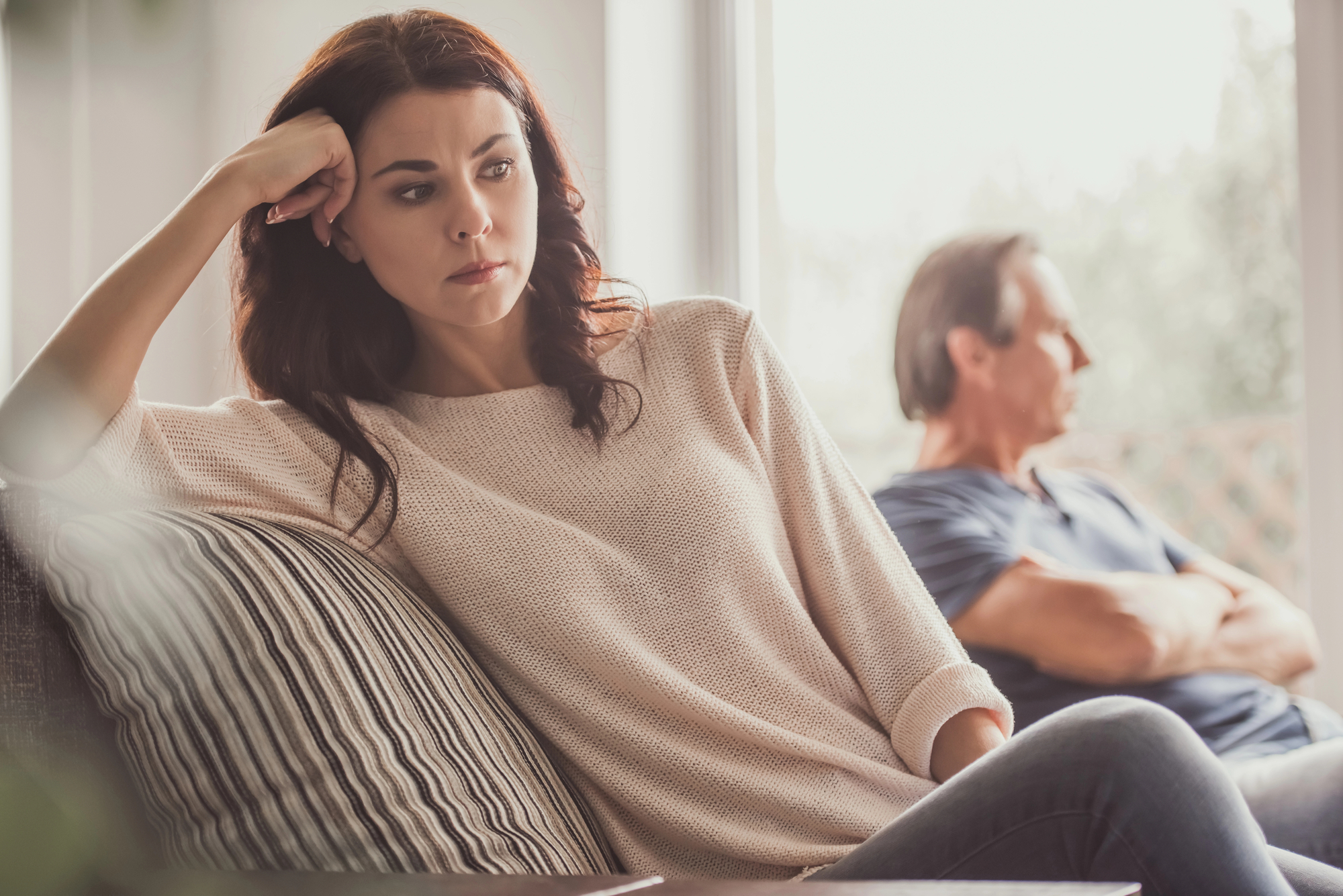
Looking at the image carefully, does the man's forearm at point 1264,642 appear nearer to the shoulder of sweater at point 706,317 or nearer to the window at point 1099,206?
the window at point 1099,206

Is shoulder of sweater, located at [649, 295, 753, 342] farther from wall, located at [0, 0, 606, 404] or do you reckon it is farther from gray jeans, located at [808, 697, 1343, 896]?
wall, located at [0, 0, 606, 404]

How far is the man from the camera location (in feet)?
5.74

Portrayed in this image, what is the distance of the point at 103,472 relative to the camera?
1062 mm

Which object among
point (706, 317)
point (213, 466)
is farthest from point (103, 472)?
point (706, 317)

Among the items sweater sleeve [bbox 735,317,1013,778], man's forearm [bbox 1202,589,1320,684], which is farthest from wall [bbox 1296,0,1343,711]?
sweater sleeve [bbox 735,317,1013,778]

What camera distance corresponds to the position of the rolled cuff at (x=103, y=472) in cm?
103

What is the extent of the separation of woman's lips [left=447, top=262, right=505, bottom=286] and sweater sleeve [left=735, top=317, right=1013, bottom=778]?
306 millimetres

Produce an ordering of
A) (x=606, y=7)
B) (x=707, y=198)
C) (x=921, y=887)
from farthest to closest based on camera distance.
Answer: (x=707, y=198), (x=606, y=7), (x=921, y=887)

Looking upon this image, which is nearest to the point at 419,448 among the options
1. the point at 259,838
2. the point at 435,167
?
the point at 435,167

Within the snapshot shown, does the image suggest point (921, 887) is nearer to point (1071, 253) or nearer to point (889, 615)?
point (889, 615)

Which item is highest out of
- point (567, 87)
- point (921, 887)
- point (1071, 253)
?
point (567, 87)

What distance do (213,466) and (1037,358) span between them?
4.61 feet

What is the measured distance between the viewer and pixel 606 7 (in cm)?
241

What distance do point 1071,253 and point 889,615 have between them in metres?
1.29
